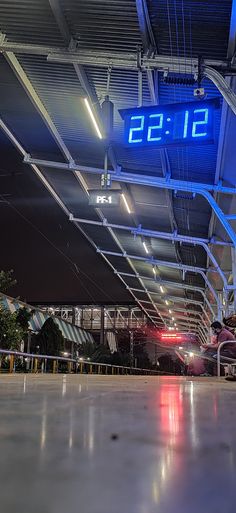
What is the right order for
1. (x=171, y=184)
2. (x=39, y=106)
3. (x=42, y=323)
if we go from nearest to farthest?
(x=39, y=106)
(x=171, y=184)
(x=42, y=323)

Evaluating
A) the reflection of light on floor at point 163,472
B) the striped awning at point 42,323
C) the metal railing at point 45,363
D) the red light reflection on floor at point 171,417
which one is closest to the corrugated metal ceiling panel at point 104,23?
the red light reflection on floor at point 171,417

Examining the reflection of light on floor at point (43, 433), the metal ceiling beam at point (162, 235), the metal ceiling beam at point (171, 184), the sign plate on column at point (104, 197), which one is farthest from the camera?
the metal ceiling beam at point (162, 235)

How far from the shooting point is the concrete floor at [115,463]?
3.45 ft

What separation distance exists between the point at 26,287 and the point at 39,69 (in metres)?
32.2

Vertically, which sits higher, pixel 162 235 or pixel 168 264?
pixel 162 235

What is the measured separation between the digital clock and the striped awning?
11.5 meters

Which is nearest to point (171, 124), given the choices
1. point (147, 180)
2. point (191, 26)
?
point (191, 26)

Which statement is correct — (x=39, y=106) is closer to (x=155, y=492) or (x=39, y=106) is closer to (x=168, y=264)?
(x=155, y=492)

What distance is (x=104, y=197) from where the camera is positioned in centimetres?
1097

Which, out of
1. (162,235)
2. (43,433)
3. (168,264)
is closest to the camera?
(43,433)

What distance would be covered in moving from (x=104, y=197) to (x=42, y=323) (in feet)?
66.1

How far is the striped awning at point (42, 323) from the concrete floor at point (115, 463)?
625 inches

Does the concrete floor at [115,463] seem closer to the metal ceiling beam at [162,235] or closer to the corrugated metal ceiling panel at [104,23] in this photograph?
the corrugated metal ceiling panel at [104,23]

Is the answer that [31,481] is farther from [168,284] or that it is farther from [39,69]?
[168,284]
